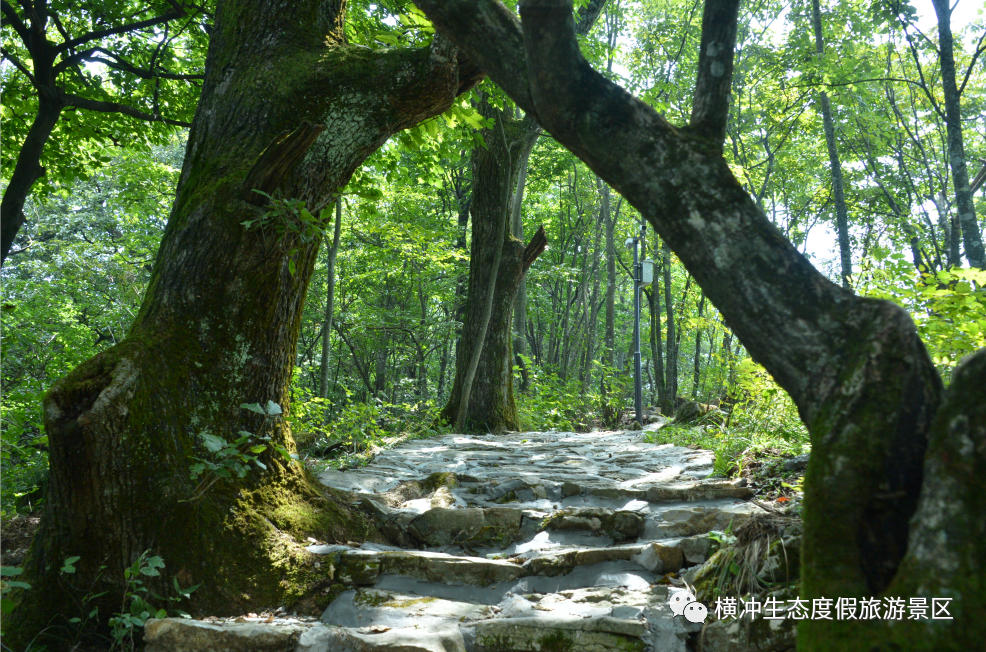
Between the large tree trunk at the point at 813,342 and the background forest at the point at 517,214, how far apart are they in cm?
182

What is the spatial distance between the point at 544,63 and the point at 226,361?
7.11ft

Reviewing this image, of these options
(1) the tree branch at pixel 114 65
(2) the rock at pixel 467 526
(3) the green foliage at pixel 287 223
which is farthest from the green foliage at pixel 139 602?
(1) the tree branch at pixel 114 65

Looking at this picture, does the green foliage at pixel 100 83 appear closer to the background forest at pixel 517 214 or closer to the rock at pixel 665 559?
the background forest at pixel 517 214

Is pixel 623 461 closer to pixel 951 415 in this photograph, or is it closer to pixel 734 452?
pixel 734 452

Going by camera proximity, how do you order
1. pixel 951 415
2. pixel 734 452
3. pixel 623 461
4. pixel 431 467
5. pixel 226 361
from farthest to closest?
1. pixel 623 461
2. pixel 431 467
3. pixel 734 452
4. pixel 226 361
5. pixel 951 415

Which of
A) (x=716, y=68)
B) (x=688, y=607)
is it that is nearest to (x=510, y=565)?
(x=688, y=607)

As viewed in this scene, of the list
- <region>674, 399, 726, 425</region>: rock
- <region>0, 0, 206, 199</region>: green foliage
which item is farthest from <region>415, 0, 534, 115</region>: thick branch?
<region>674, 399, 726, 425</region>: rock

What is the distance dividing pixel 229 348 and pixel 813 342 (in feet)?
8.95

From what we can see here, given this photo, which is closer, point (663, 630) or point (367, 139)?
point (663, 630)

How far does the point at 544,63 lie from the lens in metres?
2.48

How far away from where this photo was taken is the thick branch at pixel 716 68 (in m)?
2.47

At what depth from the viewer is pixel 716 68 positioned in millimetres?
2521

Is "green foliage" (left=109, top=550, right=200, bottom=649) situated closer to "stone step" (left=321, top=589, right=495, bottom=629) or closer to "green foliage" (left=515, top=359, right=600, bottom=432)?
"stone step" (left=321, top=589, right=495, bottom=629)

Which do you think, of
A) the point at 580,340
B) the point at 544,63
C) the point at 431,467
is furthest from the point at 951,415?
the point at 580,340
